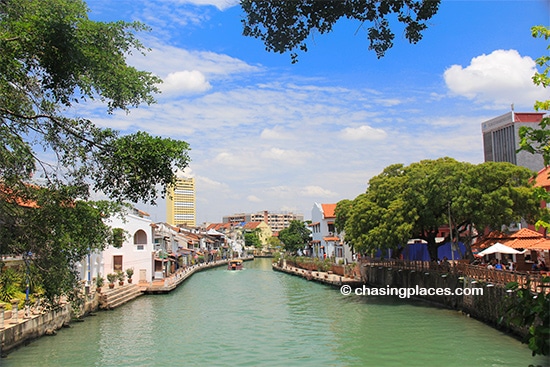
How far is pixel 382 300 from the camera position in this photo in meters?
28.8

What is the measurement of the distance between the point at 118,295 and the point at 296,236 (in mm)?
47410

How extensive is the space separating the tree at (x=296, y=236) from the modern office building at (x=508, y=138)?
32.1m

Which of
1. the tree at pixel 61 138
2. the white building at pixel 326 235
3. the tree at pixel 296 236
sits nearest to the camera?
the tree at pixel 61 138

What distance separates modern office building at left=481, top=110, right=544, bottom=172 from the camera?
144 feet

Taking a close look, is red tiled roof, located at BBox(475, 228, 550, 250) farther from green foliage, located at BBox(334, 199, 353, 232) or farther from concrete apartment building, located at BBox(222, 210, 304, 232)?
concrete apartment building, located at BBox(222, 210, 304, 232)

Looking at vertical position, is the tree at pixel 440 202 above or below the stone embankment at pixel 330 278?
above

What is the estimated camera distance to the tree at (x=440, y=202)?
2320 centimetres

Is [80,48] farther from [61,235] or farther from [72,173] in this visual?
[61,235]

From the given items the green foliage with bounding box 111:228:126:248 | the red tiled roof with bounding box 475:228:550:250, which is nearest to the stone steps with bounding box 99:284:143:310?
the green foliage with bounding box 111:228:126:248

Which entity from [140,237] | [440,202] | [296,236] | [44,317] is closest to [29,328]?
[44,317]

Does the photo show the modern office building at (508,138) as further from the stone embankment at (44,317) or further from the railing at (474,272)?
the stone embankment at (44,317)

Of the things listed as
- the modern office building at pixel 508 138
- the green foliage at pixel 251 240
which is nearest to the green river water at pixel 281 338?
the modern office building at pixel 508 138

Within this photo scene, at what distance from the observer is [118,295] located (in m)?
30.2

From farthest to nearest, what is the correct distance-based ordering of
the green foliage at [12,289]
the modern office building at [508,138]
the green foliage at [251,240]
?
the green foliage at [251,240]
the modern office building at [508,138]
the green foliage at [12,289]
